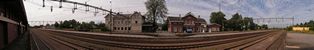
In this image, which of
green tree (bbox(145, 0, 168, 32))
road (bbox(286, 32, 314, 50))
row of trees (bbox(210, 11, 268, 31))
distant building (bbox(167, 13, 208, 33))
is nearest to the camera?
distant building (bbox(167, 13, 208, 33))

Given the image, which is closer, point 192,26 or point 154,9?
point 192,26

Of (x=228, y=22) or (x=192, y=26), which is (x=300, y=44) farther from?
(x=192, y=26)

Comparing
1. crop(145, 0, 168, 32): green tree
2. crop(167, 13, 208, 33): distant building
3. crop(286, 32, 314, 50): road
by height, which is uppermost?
crop(145, 0, 168, 32): green tree

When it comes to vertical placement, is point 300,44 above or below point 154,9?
below

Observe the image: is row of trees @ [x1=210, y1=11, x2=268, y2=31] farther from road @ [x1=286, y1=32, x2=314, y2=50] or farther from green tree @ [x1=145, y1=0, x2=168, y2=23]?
green tree @ [x1=145, y1=0, x2=168, y2=23]

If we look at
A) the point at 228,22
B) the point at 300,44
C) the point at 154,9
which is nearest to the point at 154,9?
the point at 154,9

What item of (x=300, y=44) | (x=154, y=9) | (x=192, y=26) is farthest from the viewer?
(x=154, y=9)

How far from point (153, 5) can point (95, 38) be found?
37.7 metres

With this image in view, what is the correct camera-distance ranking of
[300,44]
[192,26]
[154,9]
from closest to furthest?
1. [192,26]
2. [300,44]
3. [154,9]

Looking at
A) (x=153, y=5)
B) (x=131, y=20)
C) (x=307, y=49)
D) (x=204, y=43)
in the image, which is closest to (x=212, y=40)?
(x=204, y=43)

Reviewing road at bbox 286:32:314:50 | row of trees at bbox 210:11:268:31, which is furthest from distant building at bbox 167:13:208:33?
road at bbox 286:32:314:50

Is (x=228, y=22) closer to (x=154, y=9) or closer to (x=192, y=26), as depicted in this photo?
(x=192, y=26)

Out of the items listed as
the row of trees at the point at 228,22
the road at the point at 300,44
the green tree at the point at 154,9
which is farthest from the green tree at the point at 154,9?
the row of trees at the point at 228,22

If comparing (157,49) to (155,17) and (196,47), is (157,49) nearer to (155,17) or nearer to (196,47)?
(196,47)
